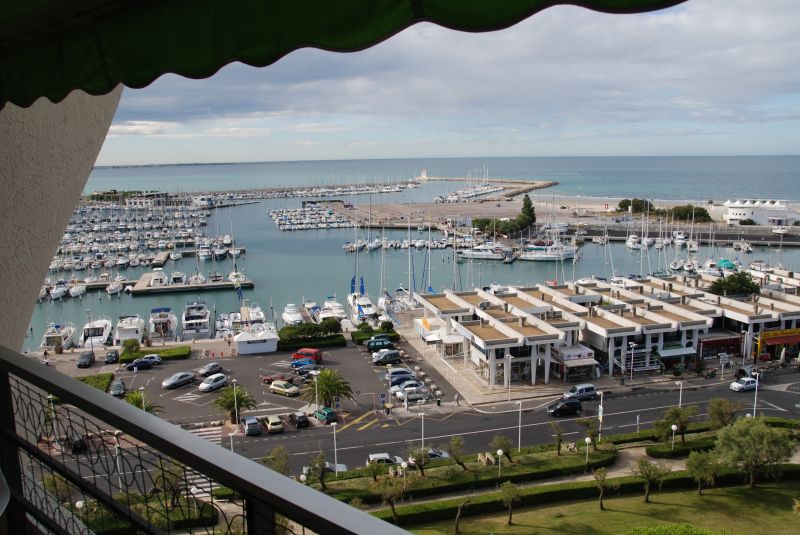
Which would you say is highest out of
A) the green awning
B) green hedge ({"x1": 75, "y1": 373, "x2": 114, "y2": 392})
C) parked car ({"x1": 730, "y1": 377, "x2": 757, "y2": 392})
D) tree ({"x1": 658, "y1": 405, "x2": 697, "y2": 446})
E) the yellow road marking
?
the green awning

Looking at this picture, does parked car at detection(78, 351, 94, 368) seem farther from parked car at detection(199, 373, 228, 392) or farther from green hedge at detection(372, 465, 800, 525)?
green hedge at detection(372, 465, 800, 525)

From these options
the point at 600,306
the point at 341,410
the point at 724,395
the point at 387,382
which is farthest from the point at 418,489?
the point at 600,306

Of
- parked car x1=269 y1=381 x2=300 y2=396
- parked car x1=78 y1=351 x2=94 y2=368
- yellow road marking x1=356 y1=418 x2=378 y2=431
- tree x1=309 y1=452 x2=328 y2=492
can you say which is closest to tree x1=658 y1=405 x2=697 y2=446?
yellow road marking x1=356 y1=418 x2=378 y2=431

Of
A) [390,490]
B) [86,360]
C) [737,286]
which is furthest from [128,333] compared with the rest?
[737,286]

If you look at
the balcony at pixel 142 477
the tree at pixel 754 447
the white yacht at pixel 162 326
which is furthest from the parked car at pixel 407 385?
the balcony at pixel 142 477

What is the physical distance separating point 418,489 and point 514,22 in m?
5.09

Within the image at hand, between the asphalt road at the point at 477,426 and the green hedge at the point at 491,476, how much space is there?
0.58m

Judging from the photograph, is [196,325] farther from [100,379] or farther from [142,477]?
[142,477]

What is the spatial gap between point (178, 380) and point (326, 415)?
8.11 ft

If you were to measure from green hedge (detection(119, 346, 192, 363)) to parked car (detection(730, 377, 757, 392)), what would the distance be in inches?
294

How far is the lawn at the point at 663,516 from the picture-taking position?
15.1 feet

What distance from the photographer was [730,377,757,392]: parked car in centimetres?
753

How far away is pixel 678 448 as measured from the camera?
593 centimetres

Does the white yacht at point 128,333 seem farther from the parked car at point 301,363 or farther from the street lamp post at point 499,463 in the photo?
the street lamp post at point 499,463
